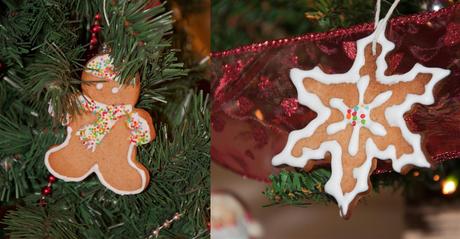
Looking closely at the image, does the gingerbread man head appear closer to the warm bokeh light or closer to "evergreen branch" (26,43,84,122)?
"evergreen branch" (26,43,84,122)

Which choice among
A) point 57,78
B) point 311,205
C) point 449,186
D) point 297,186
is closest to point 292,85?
point 297,186

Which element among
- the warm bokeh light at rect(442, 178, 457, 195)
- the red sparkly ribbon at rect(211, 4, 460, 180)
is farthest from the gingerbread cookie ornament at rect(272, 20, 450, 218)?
the warm bokeh light at rect(442, 178, 457, 195)

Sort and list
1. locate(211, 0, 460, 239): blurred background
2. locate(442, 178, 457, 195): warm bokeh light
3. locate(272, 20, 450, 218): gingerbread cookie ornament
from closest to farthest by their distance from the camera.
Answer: locate(272, 20, 450, 218): gingerbread cookie ornament
locate(211, 0, 460, 239): blurred background
locate(442, 178, 457, 195): warm bokeh light

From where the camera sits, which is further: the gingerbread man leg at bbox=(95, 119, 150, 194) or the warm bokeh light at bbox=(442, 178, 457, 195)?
the warm bokeh light at bbox=(442, 178, 457, 195)

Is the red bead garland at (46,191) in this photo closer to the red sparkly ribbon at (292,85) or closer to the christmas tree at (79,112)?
the christmas tree at (79,112)

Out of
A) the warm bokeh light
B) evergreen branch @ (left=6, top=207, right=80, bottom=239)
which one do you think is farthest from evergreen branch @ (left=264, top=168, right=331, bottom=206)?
the warm bokeh light

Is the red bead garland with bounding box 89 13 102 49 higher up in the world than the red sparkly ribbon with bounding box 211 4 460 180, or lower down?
higher up

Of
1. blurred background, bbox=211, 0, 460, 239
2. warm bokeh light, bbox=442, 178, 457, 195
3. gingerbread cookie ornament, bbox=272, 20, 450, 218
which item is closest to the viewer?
gingerbread cookie ornament, bbox=272, 20, 450, 218

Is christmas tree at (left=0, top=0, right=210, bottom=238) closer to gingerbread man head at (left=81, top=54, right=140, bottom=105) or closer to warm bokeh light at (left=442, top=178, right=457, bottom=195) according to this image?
gingerbread man head at (left=81, top=54, right=140, bottom=105)
